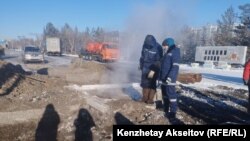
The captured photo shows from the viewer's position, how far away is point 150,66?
892 centimetres

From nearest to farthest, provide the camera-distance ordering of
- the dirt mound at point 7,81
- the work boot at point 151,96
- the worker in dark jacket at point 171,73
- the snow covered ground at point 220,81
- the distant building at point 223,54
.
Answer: the worker in dark jacket at point 171,73, the work boot at point 151,96, the dirt mound at point 7,81, the snow covered ground at point 220,81, the distant building at point 223,54

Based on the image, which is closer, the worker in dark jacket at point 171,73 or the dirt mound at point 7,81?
the worker in dark jacket at point 171,73

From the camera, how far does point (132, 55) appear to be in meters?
29.0

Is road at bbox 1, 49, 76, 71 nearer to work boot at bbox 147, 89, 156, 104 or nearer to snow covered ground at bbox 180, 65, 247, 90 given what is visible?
snow covered ground at bbox 180, 65, 247, 90

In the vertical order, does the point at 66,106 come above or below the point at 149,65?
below

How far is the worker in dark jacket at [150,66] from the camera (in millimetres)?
8789

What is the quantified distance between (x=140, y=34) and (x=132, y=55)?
691cm

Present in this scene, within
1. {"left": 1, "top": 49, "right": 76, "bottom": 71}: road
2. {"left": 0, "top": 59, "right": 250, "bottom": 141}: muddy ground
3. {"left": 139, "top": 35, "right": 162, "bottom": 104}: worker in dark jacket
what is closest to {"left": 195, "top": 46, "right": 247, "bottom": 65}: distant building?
{"left": 1, "top": 49, "right": 76, "bottom": 71}: road

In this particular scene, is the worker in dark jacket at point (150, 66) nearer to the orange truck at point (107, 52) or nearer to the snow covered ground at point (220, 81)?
the snow covered ground at point (220, 81)

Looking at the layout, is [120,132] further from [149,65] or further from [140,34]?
[140,34]

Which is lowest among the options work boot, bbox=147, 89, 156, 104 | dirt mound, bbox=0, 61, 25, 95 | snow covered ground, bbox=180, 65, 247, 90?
snow covered ground, bbox=180, 65, 247, 90

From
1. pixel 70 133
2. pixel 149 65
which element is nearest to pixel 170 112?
pixel 149 65

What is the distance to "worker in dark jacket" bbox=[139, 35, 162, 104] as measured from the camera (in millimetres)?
8789

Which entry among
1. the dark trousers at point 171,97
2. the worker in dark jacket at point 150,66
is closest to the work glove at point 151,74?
the worker in dark jacket at point 150,66
